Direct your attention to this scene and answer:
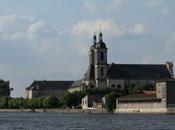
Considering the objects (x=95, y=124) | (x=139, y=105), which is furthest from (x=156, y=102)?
(x=95, y=124)

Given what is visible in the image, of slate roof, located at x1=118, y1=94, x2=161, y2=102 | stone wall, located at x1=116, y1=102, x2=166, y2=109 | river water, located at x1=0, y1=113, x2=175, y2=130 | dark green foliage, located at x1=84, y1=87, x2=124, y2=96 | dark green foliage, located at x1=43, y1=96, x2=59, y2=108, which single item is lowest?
river water, located at x1=0, y1=113, x2=175, y2=130

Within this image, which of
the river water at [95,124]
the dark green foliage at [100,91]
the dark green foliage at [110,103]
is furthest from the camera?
the dark green foliage at [100,91]

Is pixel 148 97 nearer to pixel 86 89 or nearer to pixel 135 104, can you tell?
pixel 135 104

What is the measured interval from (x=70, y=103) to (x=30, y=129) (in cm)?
11206

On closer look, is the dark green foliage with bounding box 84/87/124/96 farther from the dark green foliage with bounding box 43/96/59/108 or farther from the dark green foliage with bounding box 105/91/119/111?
the dark green foliage with bounding box 105/91/119/111

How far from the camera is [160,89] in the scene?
15275cm

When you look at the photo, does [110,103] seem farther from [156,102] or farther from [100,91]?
[100,91]

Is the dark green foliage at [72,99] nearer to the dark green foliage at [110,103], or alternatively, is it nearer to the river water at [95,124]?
the dark green foliage at [110,103]

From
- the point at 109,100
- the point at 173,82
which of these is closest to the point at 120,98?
the point at 109,100

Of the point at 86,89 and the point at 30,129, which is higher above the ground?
the point at 86,89

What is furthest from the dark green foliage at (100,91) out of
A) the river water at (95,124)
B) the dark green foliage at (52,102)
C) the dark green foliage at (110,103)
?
the river water at (95,124)

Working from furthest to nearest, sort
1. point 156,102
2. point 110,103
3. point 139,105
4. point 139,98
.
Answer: point 110,103
point 139,98
point 139,105
point 156,102

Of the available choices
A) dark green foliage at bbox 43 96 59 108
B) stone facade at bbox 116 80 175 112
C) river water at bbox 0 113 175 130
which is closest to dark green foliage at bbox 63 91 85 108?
dark green foliage at bbox 43 96 59 108

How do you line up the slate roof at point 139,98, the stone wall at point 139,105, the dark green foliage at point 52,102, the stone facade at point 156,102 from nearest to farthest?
1. the stone facade at point 156,102
2. the stone wall at point 139,105
3. the slate roof at point 139,98
4. the dark green foliage at point 52,102
